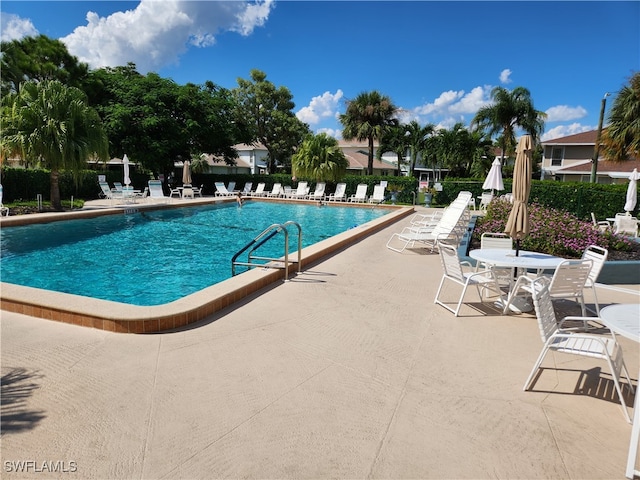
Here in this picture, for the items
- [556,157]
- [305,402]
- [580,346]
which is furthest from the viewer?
[556,157]

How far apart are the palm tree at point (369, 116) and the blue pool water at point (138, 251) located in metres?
18.4

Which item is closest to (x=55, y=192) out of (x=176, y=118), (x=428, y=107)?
(x=176, y=118)

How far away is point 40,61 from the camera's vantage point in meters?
26.1

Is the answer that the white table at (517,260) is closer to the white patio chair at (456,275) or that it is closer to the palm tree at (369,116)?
the white patio chair at (456,275)

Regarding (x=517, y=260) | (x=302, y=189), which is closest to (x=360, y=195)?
(x=302, y=189)

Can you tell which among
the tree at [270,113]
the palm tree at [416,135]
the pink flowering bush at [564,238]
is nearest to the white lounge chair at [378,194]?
the pink flowering bush at [564,238]

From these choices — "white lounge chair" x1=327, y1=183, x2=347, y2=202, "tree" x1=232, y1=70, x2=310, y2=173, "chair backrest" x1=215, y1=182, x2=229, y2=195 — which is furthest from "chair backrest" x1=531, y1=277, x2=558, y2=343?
"tree" x1=232, y1=70, x2=310, y2=173

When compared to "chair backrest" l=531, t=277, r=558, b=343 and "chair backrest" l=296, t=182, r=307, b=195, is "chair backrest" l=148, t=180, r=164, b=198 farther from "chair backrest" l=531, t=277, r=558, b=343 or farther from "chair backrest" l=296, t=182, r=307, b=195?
"chair backrest" l=531, t=277, r=558, b=343

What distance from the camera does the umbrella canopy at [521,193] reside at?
539 cm

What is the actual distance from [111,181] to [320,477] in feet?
82.3

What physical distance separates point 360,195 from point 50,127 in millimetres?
14744

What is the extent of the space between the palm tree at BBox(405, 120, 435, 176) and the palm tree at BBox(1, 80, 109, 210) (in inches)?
1088

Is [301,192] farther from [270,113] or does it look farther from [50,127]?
[270,113]

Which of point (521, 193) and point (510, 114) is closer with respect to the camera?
point (521, 193)
